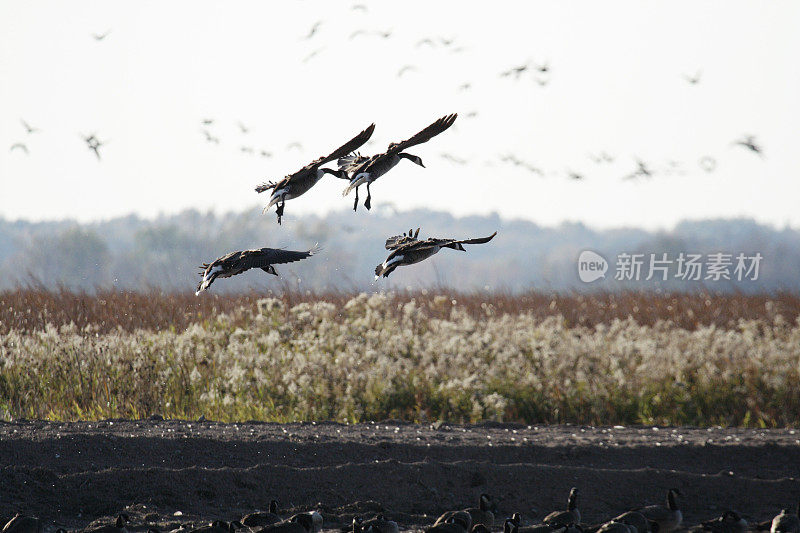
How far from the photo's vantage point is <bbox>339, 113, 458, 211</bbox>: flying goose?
3.12 meters

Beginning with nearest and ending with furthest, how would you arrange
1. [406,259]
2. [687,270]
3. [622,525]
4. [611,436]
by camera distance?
[406,259] < [622,525] < [611,436] < [687,270]

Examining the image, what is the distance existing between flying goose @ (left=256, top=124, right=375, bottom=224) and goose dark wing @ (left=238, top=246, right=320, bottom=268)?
0.13 metres

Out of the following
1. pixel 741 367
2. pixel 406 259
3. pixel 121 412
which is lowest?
pixel 121 412

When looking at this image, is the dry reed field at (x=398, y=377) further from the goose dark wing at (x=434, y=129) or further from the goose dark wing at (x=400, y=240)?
the goose dark wing at (x=434, y=129)

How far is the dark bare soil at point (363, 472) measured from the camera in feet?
18.8

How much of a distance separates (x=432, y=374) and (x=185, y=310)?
221 inches

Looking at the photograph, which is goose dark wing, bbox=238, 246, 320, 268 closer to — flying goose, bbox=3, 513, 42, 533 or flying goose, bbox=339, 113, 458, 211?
flying goose, bbox=339, 113, 458, 211

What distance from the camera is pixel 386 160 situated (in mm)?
3320

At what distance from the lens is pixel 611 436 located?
7.69m

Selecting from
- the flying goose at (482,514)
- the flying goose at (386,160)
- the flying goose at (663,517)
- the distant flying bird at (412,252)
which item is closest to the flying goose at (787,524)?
the flying goose at (663,517)

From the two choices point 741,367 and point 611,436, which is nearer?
point 611,436

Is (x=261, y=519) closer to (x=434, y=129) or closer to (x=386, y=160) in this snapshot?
(x=386, y=160)

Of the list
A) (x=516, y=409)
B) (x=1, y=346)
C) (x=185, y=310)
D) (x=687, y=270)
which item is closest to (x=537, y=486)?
(x=516, y=409)

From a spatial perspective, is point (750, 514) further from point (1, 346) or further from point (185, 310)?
point (185, 310)
